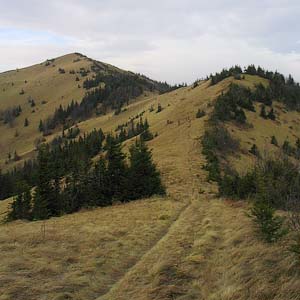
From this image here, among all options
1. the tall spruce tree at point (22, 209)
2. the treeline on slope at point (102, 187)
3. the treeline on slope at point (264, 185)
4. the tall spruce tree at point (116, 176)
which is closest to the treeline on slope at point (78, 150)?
the treeline on slope at point (264, 185)

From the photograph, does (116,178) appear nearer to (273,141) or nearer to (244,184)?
(244,184)

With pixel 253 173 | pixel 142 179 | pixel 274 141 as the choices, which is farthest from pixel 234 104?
pixel 253 173

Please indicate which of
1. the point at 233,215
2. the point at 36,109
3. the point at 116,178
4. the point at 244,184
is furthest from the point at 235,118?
the point at 36,109

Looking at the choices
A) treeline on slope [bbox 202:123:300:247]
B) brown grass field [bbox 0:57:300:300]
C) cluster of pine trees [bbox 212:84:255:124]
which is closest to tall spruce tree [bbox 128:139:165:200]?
treeline on slope [bbox 202:123:300:247]

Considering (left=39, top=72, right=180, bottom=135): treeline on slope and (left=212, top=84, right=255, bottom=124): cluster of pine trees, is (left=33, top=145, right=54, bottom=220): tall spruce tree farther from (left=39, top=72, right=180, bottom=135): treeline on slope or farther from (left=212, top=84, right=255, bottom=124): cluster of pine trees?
(left=39, top=72, right=180, bottom=135): treeline on slope

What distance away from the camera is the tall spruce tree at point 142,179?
35.0m

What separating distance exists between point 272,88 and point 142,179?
6394cm

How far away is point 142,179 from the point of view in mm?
35188

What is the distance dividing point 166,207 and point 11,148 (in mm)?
147059

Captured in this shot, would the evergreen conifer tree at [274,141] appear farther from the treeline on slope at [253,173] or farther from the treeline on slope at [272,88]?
the treeline on slope at [272,88]

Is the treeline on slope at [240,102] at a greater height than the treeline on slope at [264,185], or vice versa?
the treeline on slope at [240,102]

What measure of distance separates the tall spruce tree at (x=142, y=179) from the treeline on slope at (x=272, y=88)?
2051 inches

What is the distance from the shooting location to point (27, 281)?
40.6 feet

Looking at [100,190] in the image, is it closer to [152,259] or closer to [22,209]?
[22,209]
